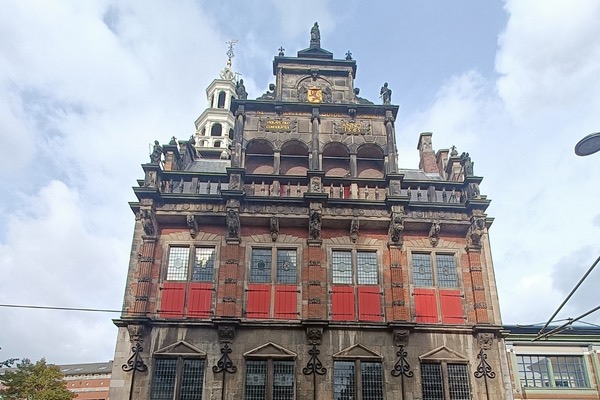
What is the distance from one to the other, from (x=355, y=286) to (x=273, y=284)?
3274mm

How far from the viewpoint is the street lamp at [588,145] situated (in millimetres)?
9688

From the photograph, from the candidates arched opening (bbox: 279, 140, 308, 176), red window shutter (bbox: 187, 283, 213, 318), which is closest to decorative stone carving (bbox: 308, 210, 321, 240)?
arched opening (bbox: 279, 140, 308, 176)

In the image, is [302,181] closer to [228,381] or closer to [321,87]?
[321,87]

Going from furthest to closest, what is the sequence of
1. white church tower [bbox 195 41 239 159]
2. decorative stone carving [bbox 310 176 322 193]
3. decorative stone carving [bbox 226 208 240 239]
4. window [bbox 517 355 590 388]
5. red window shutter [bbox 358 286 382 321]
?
1. white church tower [bbox 195 41 239 159]
2. decorative stone carving [bbox 310 176 322 193]
3. decorative stone carving [bbox 226 208 240 239]
4. window [bbox 517 355 590 388]
5. red window shutter [bbox 358 286 382 321]

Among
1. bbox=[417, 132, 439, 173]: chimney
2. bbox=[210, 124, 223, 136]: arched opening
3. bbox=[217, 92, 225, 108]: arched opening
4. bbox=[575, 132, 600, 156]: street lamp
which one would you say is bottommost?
bbox=[575, 132, 600, 156]: street lamp

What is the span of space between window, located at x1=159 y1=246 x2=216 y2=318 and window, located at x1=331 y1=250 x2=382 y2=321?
4.97m

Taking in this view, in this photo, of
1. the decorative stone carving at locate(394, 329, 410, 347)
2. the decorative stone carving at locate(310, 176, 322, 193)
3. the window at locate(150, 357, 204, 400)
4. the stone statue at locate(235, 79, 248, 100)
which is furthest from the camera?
the stone statue at locate(235, 79, 248, 100)

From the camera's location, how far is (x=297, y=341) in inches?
803

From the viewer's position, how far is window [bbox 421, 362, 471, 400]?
1991cm

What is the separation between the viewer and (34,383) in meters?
35.0

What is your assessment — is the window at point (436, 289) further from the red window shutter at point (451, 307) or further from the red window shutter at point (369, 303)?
the red window shutter at point (369, 303)

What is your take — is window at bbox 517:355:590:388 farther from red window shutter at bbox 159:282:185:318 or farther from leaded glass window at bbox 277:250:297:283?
red window shutter at bbox 159:282:185:318

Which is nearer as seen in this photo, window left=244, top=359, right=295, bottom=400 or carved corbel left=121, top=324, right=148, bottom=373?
window left=244, top=359, right=295, bottom=400

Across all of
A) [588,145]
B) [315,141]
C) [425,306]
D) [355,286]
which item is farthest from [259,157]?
[588,145]
